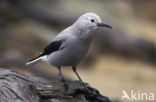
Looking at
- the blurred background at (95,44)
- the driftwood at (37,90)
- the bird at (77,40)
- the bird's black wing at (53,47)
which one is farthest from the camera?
the blurred background at (95,44)

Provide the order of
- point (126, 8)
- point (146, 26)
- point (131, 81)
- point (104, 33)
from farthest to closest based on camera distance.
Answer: point (126, 8) → point (146, 26) → point (104, 33) → point (131, 81)

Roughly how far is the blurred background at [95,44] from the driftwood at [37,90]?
4617 millimetres

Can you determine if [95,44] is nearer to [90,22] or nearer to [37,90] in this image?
[90,22]

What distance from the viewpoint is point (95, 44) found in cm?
1245

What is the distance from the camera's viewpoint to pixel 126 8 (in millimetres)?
15039

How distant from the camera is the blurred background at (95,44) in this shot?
11.0 meters

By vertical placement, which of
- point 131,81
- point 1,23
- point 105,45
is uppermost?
point 1,23

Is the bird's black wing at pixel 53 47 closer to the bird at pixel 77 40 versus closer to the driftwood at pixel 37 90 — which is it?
Result: the bird at pixel 77 40

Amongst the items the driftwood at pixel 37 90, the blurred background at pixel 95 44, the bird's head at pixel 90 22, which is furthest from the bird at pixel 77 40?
the blurred background at pixel 95 44

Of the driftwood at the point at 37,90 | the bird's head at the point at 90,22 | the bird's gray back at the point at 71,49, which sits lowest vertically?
the driftwood at the point at 37,90

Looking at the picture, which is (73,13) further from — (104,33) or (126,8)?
(126,8)

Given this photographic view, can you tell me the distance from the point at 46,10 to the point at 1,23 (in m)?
1.30

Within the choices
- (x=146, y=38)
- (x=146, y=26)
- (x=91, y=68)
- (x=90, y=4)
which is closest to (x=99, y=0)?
(x=90, y=4)

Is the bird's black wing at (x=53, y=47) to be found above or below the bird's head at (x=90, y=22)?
below
